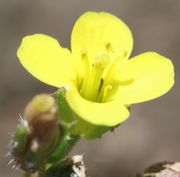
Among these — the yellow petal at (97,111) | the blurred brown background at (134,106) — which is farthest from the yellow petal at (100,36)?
the blurred brown background at (134,106)

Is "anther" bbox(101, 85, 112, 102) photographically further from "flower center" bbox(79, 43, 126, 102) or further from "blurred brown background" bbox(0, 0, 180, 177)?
"blurred brown background" bbox(0, 0, 180, 177)

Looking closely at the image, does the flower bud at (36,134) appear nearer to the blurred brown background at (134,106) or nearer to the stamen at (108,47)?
the stamen at (108,47)

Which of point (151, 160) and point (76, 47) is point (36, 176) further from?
point (151, 160)

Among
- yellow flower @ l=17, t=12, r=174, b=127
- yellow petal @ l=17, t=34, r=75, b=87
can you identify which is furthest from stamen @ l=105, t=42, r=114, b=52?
yellow petal @ l=17, t=34, r=75, b=87

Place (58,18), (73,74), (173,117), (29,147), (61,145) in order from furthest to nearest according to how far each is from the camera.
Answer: (58,18) → (173,117) → (73,74) → (61,145) → (29,147)

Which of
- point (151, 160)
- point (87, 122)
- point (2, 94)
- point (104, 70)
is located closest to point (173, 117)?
point (151, 160)
